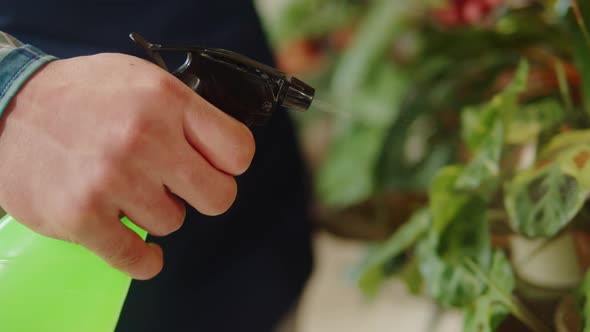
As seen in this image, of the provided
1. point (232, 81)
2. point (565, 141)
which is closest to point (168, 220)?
point (232, 81)

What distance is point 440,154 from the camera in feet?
3.21

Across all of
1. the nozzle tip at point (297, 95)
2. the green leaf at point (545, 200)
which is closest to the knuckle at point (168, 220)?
the nozzle tip at point (297, 95)

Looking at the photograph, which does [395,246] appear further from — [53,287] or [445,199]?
[53,287]

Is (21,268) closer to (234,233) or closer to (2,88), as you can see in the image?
(2,88)

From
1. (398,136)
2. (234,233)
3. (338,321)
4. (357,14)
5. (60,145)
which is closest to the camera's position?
(60,145)

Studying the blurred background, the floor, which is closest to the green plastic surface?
the blurred background

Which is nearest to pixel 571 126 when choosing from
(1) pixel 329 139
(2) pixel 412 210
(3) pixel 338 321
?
(2) pixel 412 210

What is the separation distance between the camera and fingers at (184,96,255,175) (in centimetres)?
41

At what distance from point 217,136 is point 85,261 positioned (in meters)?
0.15

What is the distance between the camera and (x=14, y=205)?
15.6 inches

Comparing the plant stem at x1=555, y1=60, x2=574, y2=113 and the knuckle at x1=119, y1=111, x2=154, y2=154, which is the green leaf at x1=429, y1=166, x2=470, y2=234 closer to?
the plant stem at x1=555, y1=60, x2=574, y2=113

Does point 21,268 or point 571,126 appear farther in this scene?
point 571,126

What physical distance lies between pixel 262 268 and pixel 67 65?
0.47 m

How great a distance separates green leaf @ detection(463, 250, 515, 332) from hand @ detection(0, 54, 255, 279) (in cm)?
31
